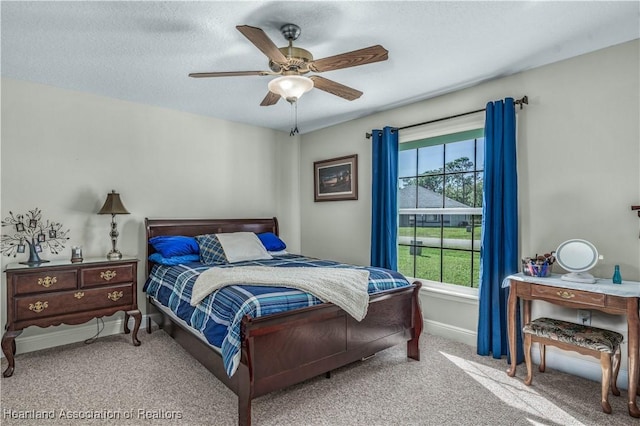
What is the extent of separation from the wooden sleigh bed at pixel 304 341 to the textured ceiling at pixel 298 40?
1.84 m

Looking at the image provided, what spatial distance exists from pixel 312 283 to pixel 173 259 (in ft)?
5.84

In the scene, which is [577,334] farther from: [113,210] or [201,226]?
[113,210]

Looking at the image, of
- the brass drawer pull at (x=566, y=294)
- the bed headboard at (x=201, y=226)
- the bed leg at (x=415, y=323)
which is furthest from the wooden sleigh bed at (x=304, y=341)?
the bed headboard at (x=201, y=226)

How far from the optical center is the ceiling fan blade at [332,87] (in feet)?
8.20

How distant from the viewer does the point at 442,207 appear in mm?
3707

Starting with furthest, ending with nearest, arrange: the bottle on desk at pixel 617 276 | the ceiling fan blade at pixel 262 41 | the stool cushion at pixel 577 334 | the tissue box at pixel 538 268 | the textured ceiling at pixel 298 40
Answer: the tissue box at pixel 538 268 → the bottle on desk at pixel 617 276 → the stool cushion at pixel 577 334 → the textured ceiling at pixel 298 40 → the ceiling fan blade at pixel 262 41

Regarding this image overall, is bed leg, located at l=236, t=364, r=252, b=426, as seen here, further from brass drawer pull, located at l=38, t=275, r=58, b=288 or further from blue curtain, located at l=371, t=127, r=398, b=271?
blue curtain, located at l=371, t=127, r=398, b=271

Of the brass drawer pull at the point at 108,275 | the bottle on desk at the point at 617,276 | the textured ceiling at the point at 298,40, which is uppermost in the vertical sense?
the textured ceiling at the point at 298,40

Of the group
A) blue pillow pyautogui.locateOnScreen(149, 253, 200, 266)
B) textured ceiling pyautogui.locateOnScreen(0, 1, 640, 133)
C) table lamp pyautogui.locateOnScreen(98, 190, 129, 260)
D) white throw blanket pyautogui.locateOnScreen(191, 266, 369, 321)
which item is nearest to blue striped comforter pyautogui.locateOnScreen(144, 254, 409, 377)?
white throw blanket pyautogui.locateOnScreen(191, 266, 369, 321)

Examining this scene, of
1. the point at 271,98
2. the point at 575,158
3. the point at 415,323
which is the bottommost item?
the point at 415,323

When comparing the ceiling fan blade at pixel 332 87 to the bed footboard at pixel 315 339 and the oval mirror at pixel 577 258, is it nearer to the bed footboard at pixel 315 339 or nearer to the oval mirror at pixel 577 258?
the bed footboard at pixel 315 339

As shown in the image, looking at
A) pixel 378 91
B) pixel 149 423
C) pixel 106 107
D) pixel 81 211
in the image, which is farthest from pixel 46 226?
pixel 378 91

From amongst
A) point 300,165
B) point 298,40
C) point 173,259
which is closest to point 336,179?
point 300,165

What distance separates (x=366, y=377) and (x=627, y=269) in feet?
6.62
